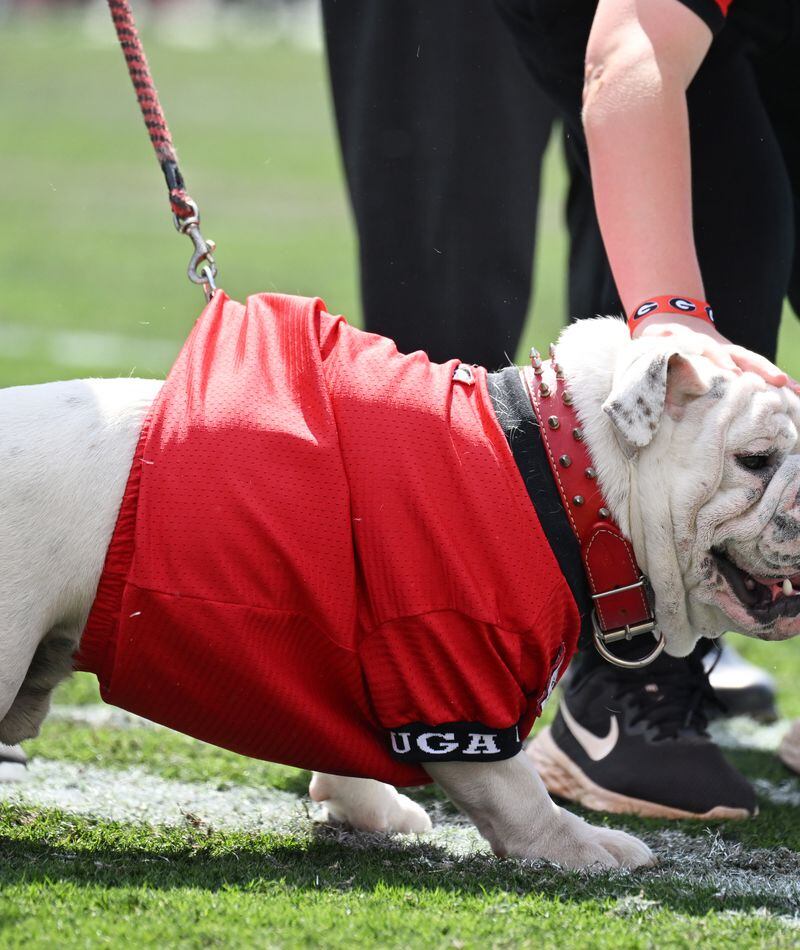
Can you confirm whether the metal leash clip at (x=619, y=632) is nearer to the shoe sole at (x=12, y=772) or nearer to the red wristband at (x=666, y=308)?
the red wristband at (x=666, y=308)

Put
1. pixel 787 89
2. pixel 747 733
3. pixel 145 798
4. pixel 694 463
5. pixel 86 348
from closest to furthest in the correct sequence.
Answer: pixel 694 463, pixel 145 798, pixel 787 89, pixel 747 733, pixel 86 348

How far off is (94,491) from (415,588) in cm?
56

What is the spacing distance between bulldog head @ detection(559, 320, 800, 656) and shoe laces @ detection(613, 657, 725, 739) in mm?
693

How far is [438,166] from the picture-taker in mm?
3518

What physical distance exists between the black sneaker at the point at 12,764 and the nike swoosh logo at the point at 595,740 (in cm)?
120

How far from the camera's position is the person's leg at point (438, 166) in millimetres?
3469

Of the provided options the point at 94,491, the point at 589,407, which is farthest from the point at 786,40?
the point at 94,491

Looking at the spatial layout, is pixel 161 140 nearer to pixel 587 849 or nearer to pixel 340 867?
pixel 340 867

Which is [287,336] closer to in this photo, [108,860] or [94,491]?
[94,491]

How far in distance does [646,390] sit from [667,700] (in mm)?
1077

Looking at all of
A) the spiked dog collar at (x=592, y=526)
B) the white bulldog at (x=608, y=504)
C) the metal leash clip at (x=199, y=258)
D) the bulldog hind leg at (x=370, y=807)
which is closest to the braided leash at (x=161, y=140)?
the metal leash clip at (x=199, y=258)

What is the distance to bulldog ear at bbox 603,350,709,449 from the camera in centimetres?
235

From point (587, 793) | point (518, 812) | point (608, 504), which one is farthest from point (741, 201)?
point (518, 812)

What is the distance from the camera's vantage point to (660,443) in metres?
2.46
